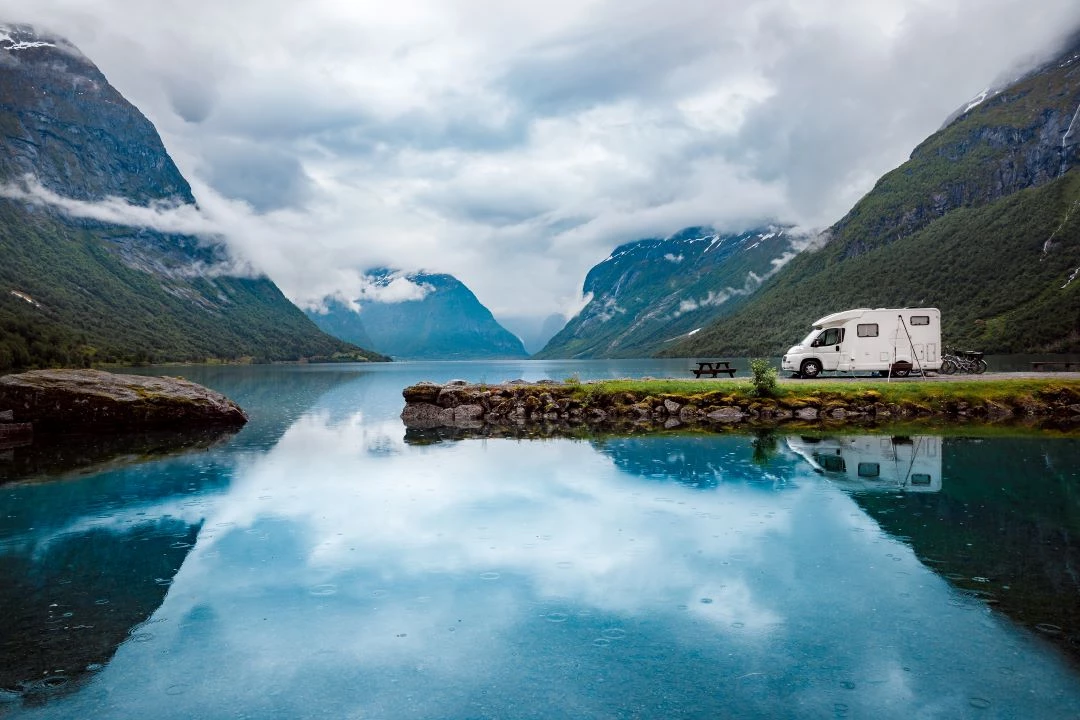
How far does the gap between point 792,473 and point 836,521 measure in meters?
5.42

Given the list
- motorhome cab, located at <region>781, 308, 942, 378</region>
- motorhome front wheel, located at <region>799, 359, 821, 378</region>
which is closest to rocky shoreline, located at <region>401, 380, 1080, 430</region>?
motorhome cab, located at <region>781, 308, 942, 378</region>

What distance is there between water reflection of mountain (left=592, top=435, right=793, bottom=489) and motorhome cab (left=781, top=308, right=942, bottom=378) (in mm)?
16342

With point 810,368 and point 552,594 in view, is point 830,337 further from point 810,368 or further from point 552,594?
point 552,594

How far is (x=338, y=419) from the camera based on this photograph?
40.5 m

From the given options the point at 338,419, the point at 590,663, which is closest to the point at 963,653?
the point at 590,663

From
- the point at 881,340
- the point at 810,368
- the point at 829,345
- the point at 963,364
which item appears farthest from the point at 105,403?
the point at 963,364

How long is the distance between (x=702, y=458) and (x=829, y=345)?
911 inches

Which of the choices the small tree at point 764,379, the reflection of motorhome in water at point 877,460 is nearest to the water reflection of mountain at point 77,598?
the reflection of motorhome in water at point 877,460

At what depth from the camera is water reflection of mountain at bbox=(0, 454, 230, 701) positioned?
7.84 meters

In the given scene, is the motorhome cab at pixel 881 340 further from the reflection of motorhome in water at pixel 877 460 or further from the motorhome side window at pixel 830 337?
the reflection of motorhome in water at pixel 877 460

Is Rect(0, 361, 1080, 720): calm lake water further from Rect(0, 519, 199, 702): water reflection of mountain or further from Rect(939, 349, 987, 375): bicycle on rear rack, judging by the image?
Rect(939, 349, 987, 375): bicycle on rear rack

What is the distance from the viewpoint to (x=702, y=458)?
22.0 meters

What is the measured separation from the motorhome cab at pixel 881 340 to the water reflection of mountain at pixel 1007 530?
19.3 metres

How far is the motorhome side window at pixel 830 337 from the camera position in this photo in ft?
132
